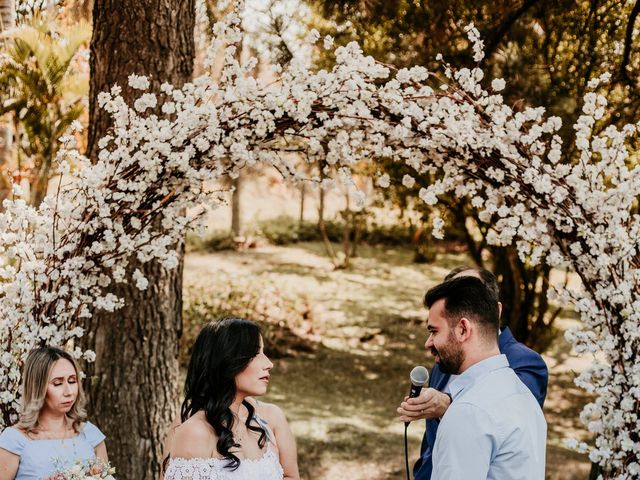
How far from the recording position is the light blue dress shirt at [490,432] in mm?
2248

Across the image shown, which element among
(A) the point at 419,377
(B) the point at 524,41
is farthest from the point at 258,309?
(A) the point at 419,377

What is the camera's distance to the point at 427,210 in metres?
10.4

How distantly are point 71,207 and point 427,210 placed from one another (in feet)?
23.9

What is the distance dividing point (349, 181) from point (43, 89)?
20.7 ft

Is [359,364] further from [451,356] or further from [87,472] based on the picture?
[451,356]

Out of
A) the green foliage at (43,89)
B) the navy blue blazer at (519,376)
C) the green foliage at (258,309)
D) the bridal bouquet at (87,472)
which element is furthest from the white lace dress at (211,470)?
the green foliage at (258,309)

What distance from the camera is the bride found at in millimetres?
2748

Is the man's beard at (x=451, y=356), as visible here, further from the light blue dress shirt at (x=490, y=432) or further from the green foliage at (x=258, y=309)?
the green foliage at (x=258, y=309)

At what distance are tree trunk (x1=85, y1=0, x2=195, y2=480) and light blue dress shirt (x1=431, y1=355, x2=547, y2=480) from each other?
9.89ft

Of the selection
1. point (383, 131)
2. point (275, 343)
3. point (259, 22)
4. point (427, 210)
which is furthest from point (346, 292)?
point (383, 131)

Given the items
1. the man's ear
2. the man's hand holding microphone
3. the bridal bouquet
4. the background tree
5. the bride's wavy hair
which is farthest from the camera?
the background tree

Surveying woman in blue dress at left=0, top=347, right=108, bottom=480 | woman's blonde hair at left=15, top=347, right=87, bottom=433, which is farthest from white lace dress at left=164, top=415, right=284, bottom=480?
woman's blonde hair at left=15, top=347, right=87, bottom=433

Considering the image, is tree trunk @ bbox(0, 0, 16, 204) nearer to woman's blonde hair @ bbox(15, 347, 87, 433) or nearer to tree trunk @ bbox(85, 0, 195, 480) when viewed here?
tree trunk @ bbox(85, 0, 195, 480)

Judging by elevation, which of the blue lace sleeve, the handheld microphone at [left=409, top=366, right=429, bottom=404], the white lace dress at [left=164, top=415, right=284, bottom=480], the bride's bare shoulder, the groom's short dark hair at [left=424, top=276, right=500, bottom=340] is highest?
the groom's short dark hair at [left=424, top=276, right=500, bottom=340]
